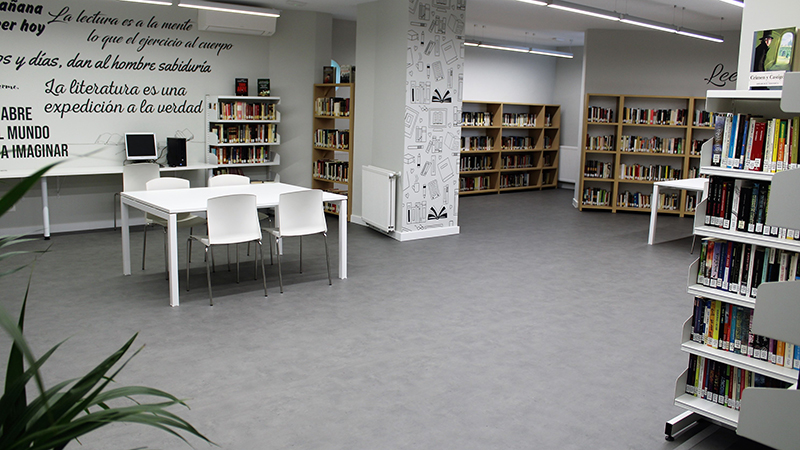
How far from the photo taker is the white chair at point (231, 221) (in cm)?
522

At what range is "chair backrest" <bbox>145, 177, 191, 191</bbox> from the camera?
632 centimetres

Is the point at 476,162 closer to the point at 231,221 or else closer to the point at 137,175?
the point at 137,175

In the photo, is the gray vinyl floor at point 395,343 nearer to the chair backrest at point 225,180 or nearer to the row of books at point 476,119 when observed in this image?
the chair backrest at point 225,180

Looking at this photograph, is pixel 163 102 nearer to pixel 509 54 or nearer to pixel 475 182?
pixel 475 182

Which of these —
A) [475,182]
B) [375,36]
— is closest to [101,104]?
[375,36]

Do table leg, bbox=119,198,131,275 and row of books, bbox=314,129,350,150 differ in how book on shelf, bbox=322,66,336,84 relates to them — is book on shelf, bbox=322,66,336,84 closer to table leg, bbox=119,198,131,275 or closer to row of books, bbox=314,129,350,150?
row of books, bbox=314,129,350,150

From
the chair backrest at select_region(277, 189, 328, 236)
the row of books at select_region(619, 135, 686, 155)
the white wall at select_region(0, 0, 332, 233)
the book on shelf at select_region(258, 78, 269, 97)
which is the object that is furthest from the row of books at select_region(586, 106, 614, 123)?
the chair backrest at select_region(277, 189, 328, 236)

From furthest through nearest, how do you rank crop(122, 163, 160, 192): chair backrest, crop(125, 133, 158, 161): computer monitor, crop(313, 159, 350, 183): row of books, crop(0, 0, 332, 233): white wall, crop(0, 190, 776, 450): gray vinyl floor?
1. crop(313, 159, 350, 183): row of books
2. crop(125, 133, 158, 161): computer monitor
3. crop(0, 0, 332, 233): white wall
4. crop(122, 163, 160, 192): chair backrest
5. crop(0, 190, 776, 450): gray vinyl floor

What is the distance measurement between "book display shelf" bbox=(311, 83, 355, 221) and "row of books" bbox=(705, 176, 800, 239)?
248 inches

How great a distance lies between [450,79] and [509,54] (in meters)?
6.14

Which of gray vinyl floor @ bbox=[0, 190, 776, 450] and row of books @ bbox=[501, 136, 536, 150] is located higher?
row of books @ bbox=[501, 136, 536, 150]

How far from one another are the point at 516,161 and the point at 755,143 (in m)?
10.5

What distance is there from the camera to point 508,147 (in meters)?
13.1

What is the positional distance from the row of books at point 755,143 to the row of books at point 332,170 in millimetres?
6548
